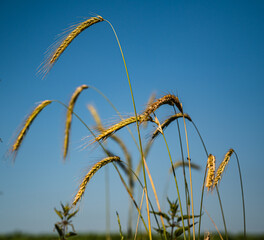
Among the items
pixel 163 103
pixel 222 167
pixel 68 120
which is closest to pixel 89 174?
pixel 163 103

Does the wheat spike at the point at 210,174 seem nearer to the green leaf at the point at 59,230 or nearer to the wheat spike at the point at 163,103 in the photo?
the wheat spike at the point at 163,103

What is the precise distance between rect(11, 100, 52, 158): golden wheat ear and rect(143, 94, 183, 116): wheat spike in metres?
1.38

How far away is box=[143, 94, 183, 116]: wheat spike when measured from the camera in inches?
106

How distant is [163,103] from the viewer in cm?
287

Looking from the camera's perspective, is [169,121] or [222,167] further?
[169,121]

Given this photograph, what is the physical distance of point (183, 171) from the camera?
123 inches

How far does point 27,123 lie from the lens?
10.7ft

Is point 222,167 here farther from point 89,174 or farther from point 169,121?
point 89,174

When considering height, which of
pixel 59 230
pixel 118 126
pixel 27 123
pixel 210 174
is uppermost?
pixel 27 123

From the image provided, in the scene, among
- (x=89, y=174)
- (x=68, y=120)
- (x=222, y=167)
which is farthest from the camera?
(x=68, y=120)

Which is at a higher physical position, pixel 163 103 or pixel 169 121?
pixel 163 103

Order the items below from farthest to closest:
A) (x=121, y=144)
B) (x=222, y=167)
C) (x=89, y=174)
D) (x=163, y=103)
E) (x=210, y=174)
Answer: (x=121, y=144) < (x=222, y=167) < (x=163, y=103) < (x=210, y=174) < (x=89, y=174)

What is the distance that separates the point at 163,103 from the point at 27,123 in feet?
5.09

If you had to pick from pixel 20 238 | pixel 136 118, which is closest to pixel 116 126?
pixel 136 118
